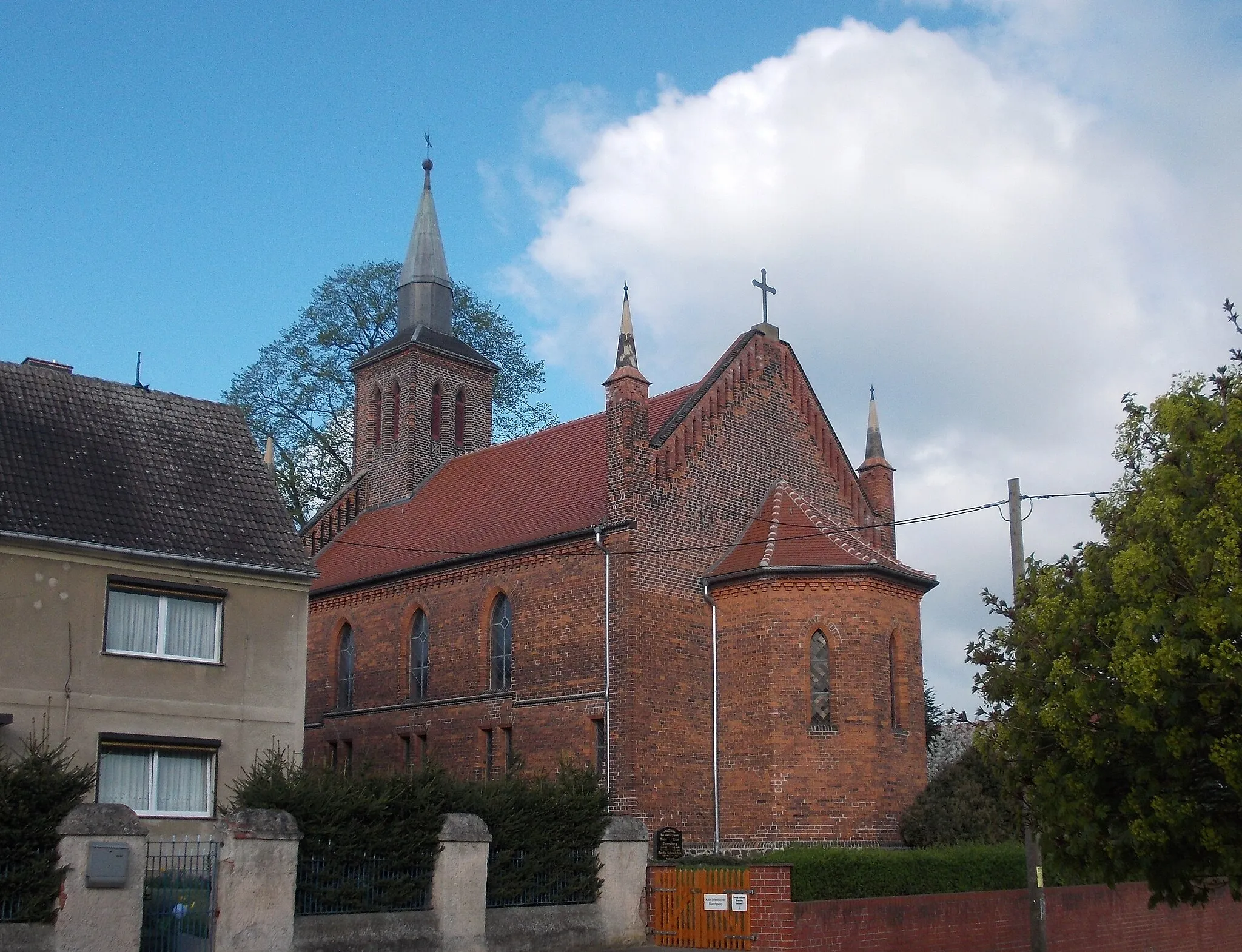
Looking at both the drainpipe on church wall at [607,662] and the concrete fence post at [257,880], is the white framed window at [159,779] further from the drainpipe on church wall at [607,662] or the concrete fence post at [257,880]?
the drainpipe on church wall at [607,662]

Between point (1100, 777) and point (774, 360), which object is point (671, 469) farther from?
point (1100, 777)

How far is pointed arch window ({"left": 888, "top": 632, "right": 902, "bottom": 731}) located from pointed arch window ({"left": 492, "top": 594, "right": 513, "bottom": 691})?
26.8 feet

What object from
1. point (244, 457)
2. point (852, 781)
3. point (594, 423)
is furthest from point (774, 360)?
point (244, 457)

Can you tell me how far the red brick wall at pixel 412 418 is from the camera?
3903cm

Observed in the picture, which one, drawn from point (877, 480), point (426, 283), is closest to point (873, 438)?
point (877, 480)

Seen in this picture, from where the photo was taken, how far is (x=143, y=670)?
67.3 feet

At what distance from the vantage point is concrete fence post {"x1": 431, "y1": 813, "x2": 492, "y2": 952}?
1759cm

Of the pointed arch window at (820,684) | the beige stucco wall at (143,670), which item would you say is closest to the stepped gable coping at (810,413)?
the pointed arch window at (820,684)

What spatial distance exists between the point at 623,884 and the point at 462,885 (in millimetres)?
A: 3257

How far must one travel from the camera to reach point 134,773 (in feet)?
66.6

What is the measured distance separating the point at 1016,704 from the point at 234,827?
8.95 m

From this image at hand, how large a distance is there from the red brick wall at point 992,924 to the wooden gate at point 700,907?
255 millimetres

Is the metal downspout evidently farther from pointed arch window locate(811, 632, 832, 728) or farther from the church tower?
the church tower

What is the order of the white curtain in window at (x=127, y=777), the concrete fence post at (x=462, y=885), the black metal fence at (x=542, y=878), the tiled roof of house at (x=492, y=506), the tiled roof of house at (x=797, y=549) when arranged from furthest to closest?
the tiled roof of house at (x=492, y=506), the tiled roof of house at (x=797, y=549), the white curtain in window at (x=127, y=777), the black metal fence at (x=542, y=878), the concrete fence post at (x=462, y=885)
